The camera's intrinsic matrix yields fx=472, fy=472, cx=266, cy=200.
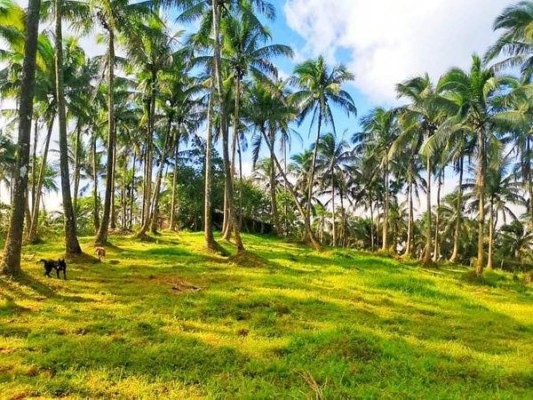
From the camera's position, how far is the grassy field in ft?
20.0

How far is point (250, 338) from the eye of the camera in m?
8.06

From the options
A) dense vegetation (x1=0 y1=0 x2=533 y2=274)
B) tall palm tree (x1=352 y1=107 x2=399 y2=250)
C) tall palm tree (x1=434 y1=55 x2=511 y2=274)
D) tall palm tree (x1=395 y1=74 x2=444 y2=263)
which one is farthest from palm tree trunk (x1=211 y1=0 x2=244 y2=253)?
tall palm tree (x1=352 y1=107 x2=399 y2=250)

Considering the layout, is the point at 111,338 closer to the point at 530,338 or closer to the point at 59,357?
the point at 59,357

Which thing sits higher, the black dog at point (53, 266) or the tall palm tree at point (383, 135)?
the tall palm tree at point (383, 135)

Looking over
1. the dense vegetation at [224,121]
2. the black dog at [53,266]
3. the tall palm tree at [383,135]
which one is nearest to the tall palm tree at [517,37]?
the dense vegetation at [224,121]

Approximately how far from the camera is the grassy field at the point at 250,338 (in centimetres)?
608

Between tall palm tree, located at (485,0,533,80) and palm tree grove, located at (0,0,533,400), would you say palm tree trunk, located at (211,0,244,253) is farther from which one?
tall palm tree, located at (485,0,533,80)

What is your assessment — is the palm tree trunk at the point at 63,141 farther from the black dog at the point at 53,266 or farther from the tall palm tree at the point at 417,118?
the tall palm tree at the point at 417,118

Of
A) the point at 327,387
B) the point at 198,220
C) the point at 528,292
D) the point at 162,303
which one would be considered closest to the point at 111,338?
the point at 162,303

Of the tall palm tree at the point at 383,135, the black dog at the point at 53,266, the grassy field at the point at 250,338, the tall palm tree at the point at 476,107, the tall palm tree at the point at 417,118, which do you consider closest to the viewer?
the grassy field at the point at 250,338

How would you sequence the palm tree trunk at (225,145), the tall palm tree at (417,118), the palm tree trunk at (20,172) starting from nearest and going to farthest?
the palm tree trunk at (20,172) < the palm tree trunk at (225,145) < the tall palm tree at (417,118)

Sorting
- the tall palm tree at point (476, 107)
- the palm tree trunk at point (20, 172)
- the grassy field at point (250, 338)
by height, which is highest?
the tall palm tree at point (476, 107)

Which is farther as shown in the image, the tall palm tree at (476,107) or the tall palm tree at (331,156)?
the tall palm tree at (331,156)

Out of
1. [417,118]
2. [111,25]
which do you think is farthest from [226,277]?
[417,118]
